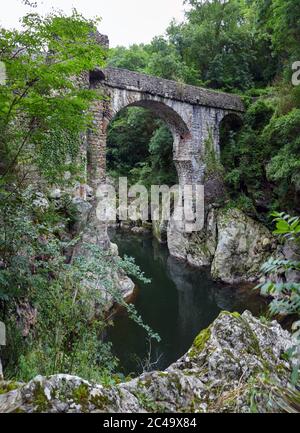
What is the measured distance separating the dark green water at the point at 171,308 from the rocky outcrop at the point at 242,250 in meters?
0.55

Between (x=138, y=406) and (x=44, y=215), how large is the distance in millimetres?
2936

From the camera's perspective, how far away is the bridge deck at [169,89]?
10.5 meters

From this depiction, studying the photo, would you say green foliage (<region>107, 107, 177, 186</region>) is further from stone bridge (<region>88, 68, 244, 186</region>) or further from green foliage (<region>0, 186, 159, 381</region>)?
green foliage (<region>0, 186, 159, 381</region>)

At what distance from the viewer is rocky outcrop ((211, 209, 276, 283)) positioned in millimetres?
11320

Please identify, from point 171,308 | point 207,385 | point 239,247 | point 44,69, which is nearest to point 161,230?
point 239,247

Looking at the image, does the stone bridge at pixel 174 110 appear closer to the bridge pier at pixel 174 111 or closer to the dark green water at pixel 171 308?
the bridge pier at pixel 174 111

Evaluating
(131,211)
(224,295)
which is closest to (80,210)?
(224,295)

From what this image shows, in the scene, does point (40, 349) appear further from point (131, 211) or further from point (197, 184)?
point (131, 211)

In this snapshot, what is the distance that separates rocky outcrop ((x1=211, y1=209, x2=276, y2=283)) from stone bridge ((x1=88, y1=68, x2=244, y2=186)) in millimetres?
3077

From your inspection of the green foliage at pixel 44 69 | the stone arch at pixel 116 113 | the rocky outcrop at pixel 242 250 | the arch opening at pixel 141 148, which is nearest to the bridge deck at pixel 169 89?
the stone arch at pixel 116 113

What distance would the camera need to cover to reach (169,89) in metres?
11.9

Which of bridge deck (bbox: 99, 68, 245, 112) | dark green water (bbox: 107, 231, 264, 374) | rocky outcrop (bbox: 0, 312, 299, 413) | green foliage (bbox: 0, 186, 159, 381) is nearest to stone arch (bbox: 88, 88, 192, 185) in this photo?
bridge deck (bbox: 99, 68, 245, 112)

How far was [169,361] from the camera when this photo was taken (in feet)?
22.8

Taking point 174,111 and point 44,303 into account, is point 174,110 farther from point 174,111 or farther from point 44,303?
point 44,303
